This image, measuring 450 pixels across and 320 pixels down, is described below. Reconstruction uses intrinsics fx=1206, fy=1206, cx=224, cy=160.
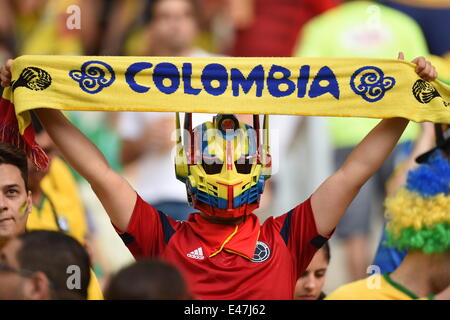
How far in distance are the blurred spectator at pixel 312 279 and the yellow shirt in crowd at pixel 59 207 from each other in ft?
3.94

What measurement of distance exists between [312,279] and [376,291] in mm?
Result: 367

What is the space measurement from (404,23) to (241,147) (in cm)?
403

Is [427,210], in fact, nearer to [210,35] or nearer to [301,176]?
[301,176]

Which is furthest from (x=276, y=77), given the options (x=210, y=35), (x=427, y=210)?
(x=210, y=35)

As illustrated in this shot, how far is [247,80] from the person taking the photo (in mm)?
5277

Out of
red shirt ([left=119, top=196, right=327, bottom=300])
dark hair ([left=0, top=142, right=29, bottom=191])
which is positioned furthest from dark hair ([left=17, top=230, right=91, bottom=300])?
dark hair ([left=0, top=142, right=29, bottom=191])

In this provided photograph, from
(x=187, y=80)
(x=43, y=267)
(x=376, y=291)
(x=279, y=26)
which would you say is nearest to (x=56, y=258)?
(x=43, y=267)

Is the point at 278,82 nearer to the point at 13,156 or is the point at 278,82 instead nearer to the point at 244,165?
the point at 244,165

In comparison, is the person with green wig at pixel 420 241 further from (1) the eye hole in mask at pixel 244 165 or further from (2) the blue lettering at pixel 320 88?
(1) the eye hole in mask at pixel 244 165

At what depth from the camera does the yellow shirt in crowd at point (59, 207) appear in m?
6.47

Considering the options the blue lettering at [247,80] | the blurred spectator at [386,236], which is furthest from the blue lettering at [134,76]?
the blurred spectator at [386,236]

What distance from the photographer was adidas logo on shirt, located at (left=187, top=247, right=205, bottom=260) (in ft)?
16.8

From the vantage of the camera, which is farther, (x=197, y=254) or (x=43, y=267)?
(x=197, y=254)
